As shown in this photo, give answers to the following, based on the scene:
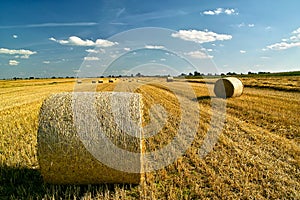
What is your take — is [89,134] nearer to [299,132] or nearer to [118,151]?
[118,151]

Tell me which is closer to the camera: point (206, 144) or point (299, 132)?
point (206, 144)

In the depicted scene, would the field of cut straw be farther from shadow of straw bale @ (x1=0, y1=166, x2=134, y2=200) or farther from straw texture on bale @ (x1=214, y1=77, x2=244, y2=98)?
straw texture on bale @ (x1=214, y1=77, x2=244, y2=98)

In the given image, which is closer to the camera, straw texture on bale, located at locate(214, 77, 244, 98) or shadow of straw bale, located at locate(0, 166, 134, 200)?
shadow of straw bale, located at locate(0, 166, 134, 200)

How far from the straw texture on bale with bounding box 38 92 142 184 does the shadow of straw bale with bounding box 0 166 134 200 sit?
127 mm

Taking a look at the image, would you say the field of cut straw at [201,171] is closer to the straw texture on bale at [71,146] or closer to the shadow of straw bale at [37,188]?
the shadow of straw bale at [37,188]

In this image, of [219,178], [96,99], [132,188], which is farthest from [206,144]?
[96,99]

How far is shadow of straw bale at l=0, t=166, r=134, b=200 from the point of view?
4.06 meters

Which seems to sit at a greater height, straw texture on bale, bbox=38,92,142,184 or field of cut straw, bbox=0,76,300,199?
straw texture on bale, bbox=38,92,142,184

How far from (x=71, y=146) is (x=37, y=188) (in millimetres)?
1002

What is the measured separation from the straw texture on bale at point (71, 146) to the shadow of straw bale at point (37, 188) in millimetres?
127

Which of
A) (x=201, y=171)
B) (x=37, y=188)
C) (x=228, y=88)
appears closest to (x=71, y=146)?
(x=37, y=188)

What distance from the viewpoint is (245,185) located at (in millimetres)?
4395

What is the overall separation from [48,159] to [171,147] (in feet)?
10.3

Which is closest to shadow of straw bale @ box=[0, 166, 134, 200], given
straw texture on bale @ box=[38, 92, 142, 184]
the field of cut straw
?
the field of cut straw
